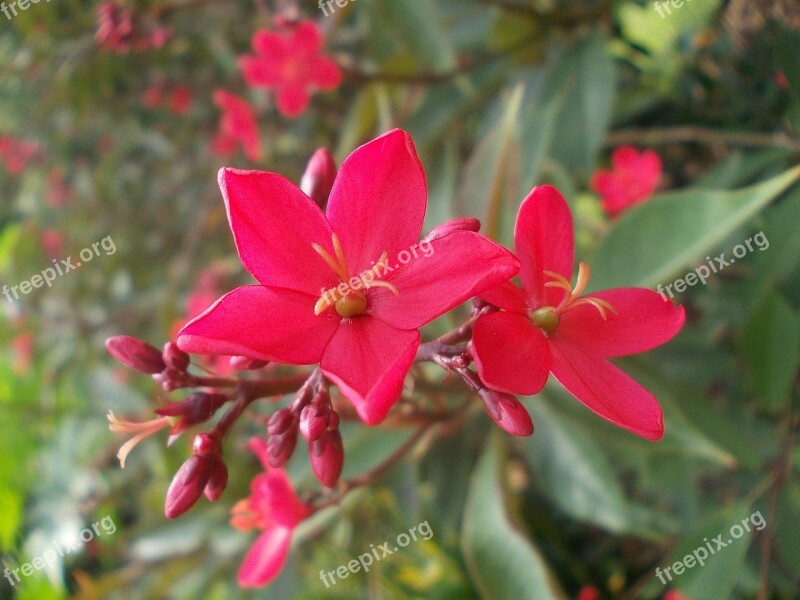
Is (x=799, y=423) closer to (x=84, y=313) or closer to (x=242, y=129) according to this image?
(x=242, y=129)

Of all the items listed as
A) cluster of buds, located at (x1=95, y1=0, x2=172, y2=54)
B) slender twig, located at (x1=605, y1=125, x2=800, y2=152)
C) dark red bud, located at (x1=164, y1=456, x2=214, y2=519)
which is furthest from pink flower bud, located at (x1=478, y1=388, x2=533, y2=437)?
cluster of buds, located at (x1=95, y1=0, x2=172, y2=54)

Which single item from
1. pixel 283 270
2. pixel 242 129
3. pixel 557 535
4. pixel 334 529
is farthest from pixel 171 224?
pixel 283 270

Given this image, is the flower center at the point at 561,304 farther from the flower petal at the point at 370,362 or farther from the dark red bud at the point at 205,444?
the dark red bud at the point at 205,444

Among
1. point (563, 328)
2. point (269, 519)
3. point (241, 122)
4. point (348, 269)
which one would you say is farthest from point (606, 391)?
point (241, 122)

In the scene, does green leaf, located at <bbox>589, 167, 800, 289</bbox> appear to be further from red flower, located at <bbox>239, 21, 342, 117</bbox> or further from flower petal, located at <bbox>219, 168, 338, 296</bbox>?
red flower, located at <bbox>239, 21, 342, 117</bbox>

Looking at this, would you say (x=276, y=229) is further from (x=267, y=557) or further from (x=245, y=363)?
(x=267, y=557)

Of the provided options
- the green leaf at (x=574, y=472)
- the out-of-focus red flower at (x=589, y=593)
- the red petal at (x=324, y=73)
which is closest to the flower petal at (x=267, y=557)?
the green leaf at (x=574, y=472)
